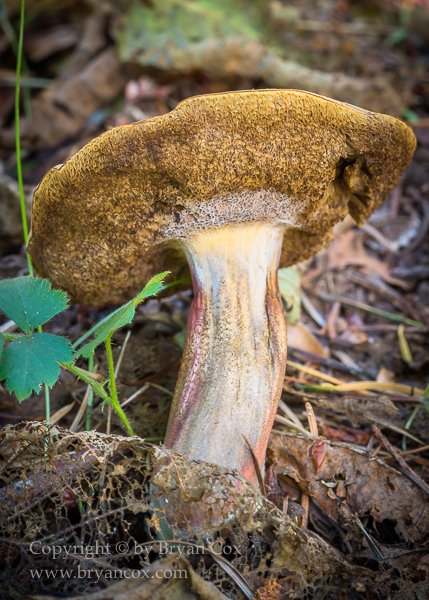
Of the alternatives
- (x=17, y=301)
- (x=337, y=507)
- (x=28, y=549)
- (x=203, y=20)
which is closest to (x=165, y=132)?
(x=17, y=301)

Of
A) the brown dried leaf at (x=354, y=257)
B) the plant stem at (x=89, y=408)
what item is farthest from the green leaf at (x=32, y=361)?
the brown dried leaf at (x=354, y=257)

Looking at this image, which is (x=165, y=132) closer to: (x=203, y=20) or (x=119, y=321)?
(x=119, y=321)

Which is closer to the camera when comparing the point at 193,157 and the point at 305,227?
the point at 193,157

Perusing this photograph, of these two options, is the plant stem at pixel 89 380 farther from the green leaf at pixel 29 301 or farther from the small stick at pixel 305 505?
the small stick at pixel 305 505

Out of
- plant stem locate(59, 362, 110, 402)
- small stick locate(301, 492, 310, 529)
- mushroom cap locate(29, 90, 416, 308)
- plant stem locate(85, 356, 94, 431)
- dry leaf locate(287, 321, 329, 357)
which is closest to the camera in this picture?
mushroom cap locate(29, 90, 416, 308)

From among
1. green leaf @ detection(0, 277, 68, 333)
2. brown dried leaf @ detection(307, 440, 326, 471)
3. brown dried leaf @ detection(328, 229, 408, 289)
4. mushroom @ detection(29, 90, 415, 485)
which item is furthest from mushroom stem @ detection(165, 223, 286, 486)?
brown dried leaf @ detection(328, 229, 408, 289)

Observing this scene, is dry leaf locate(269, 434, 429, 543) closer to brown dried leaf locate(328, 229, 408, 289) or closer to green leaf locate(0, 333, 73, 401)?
green leaf locate(0, 333, 73, 401)
